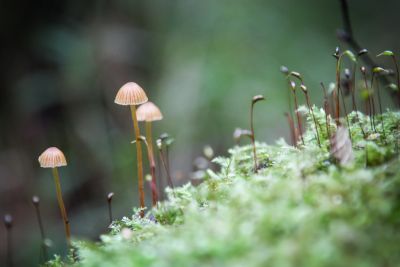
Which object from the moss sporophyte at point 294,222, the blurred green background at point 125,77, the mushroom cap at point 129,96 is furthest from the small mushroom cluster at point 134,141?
the blurred green background at point 125,77

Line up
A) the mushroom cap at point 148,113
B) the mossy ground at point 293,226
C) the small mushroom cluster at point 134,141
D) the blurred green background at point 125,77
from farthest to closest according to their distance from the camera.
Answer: the blurred green background at point 125,77 → the mushroom cap at point 148,113 → the small mushroom cluster at point 134,141 → the mossy ground at point 293,226

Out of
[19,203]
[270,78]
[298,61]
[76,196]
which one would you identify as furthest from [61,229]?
[298,61]

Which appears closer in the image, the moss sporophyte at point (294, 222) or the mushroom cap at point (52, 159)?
the moss sporophyte at point (294, 222)

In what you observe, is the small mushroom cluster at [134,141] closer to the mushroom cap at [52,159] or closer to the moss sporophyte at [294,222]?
the mushroom cap at [52,159]

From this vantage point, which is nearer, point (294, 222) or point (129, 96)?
point (294, 222)

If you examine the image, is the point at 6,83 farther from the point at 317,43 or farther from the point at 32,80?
the point at 317,43

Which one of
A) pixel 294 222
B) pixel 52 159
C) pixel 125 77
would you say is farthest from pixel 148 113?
pixel 125 77

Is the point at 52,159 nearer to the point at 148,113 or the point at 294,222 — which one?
the point at 148,113
